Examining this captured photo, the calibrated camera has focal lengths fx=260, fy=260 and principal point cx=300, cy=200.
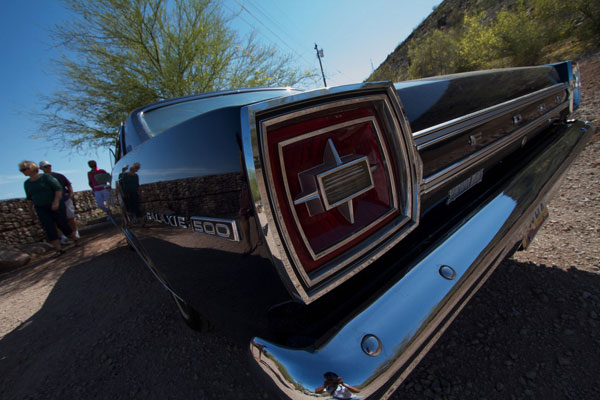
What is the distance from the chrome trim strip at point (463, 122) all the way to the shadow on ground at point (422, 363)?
106cm

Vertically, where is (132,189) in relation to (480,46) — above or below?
below

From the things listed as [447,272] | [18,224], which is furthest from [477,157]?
[18,224]

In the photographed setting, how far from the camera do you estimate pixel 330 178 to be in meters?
0.75

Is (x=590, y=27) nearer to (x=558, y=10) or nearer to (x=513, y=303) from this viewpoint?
(x=558, y=10)

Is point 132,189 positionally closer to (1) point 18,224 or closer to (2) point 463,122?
(2) point 463,122

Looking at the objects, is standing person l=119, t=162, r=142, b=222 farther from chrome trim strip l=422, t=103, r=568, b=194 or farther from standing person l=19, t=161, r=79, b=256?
standing person l=19, t=161, r=79, b=256

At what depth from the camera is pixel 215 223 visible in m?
0.82

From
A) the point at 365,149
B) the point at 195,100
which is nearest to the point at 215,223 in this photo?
the point at 365,149

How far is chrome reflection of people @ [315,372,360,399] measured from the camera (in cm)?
61

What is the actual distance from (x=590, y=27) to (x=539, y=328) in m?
14.0

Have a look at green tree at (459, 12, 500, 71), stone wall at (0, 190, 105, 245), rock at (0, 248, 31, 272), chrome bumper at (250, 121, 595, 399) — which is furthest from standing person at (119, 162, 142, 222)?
green tree at (459, 12, 500, 71)

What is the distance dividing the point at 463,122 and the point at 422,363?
3.93 ft

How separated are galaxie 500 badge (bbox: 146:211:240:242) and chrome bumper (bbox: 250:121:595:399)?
1.04ft

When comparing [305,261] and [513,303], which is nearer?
[305,261]
